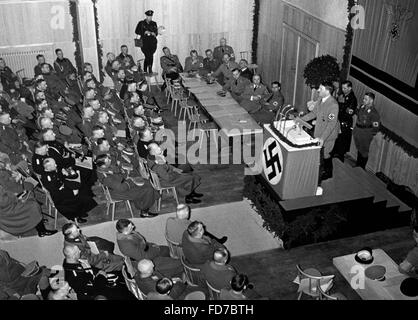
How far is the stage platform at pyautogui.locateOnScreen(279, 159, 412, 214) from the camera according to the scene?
810cm

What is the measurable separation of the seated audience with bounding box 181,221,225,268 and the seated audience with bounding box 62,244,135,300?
36.0 inches

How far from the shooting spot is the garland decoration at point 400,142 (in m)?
8.92

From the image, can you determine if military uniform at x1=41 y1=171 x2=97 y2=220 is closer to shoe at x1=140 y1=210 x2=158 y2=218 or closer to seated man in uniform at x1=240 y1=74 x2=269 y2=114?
shoe at x1=140 y1=210 x2=158 y2=218

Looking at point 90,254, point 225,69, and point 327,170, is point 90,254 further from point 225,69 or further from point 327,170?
point 225,69

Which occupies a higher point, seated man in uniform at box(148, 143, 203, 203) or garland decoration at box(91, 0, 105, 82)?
garland decoration at box(91, 0, 105, 82)

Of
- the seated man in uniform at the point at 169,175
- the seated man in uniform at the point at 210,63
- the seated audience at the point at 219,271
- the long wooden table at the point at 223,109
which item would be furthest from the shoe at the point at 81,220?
the seated man in uniform at the point at 210,63

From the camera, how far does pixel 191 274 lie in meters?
6.74

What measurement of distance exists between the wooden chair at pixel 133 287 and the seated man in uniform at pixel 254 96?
605 cm

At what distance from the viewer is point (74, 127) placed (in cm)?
1066

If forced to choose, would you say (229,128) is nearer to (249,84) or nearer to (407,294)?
(249,84)

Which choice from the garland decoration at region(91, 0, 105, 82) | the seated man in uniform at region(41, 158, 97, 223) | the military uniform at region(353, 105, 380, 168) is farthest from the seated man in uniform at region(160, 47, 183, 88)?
the seated man in uniform at region(41, 158, 97, 223)

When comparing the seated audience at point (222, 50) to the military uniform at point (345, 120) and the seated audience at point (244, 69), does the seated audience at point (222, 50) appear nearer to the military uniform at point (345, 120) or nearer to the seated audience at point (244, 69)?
the seated audience at point (244, 69)

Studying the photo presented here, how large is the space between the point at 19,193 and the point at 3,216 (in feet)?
1.60
